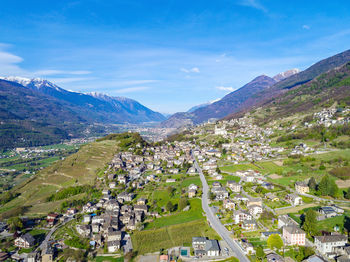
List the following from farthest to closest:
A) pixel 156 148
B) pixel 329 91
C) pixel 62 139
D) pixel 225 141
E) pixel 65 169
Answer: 1. pixel 62 139
2. pixel 329 91
3. pixel 225 141
4. pixel 156 148
5. pixel 65 169

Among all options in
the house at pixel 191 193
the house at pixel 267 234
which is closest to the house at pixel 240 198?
the house at pixel 191 193

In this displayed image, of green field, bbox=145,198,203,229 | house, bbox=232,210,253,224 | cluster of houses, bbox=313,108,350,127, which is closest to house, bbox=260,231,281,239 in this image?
house, bbox=232,210,253,224

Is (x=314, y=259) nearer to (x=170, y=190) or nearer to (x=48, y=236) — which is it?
(x=170, y=190)

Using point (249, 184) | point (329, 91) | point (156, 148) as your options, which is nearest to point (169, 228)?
point (249, 184)

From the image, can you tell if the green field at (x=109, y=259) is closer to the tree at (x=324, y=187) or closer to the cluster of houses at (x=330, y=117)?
the tree at (x=324, y=187)

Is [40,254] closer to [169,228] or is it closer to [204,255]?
[169,228]
